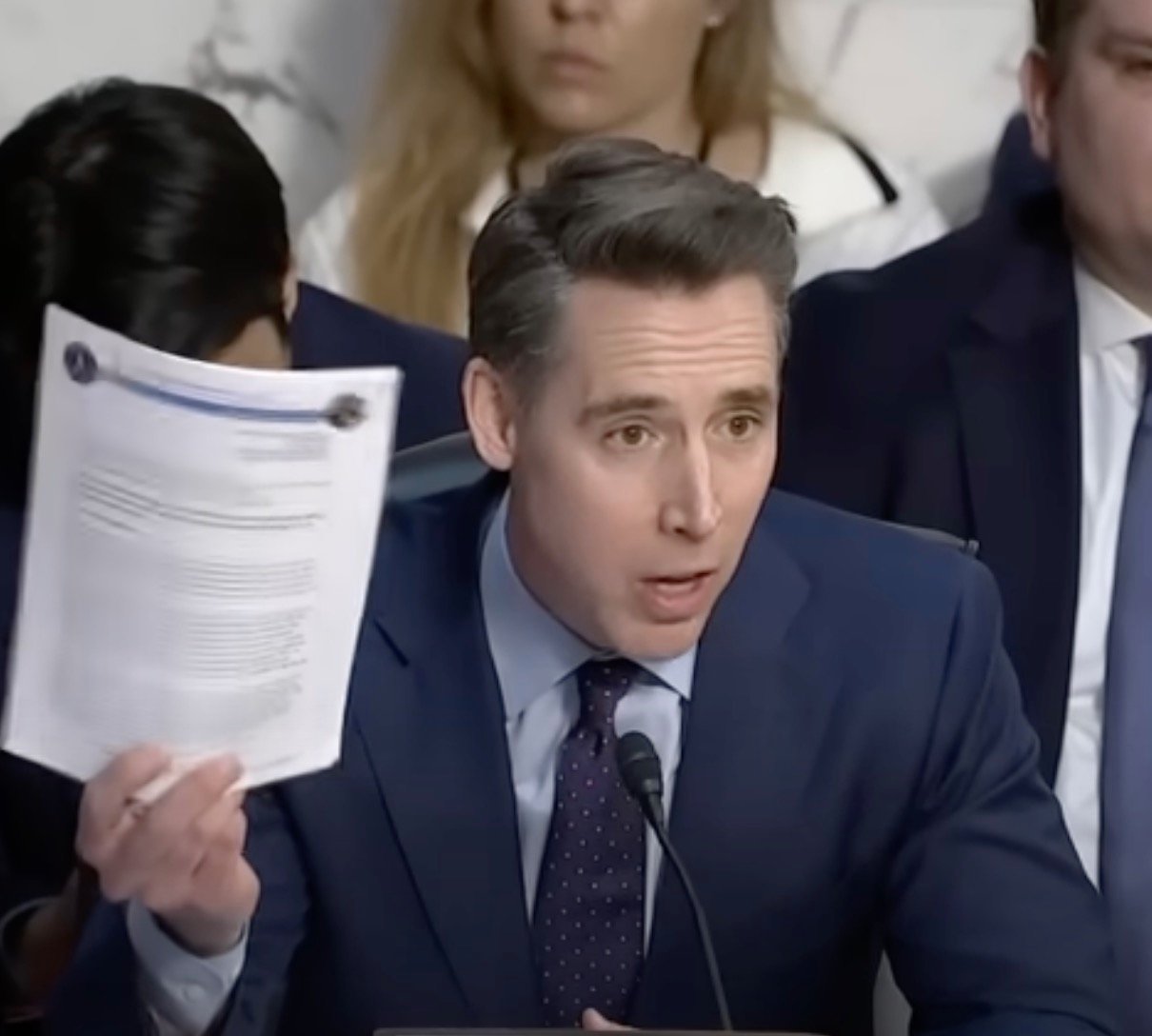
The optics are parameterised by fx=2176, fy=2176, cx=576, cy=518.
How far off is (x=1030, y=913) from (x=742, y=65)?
1.10 meters

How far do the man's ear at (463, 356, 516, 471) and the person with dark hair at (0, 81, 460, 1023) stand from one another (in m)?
0.26

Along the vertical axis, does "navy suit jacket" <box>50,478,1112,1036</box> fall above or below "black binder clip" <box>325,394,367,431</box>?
below

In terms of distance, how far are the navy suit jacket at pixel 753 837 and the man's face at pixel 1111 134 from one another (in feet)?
1.23

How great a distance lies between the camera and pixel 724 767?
1.27 meters

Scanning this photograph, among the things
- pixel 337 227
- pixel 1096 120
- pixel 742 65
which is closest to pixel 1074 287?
pixel 1096 120

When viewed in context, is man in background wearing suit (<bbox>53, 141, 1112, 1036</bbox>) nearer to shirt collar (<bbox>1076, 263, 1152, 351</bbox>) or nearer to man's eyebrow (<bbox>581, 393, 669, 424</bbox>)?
man's eyebrow (<bbox>581, 393, 669, 424</bbox>)

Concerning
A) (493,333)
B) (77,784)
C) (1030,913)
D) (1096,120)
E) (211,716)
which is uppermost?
(1096,120)

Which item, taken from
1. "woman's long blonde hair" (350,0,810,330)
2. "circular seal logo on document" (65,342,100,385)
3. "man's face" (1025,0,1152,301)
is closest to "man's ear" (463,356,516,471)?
"circular seal logo on document" (65,342,100,385)

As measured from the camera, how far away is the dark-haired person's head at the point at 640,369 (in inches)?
46.6

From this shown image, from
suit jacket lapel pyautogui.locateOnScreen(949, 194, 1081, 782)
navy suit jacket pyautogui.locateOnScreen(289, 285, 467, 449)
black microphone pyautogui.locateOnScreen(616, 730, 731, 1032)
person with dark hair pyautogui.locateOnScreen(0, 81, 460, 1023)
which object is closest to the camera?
black microphone pyautogui.locateOnScreen(616, 730, 731, 1032)

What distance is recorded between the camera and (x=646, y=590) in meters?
1.21

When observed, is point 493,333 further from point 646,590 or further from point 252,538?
point 252,538

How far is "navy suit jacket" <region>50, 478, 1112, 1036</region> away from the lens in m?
1.24

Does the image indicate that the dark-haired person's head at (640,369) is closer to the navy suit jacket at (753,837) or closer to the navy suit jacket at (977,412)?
the navy suit jacket at (753,837)
